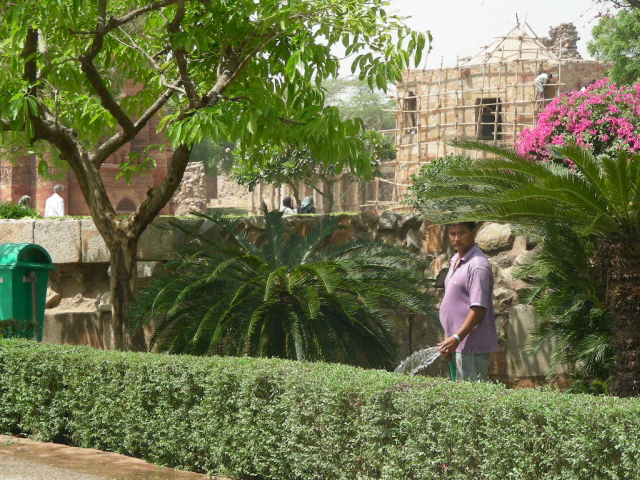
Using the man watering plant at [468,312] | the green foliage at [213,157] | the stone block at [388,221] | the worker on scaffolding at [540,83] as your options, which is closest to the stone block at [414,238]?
the stone block at [388,221]

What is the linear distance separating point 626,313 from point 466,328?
5.06 ft

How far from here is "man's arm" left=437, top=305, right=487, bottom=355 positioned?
18.8 feet

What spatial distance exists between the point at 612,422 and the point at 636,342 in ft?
9.90

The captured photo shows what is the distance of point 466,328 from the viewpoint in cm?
573

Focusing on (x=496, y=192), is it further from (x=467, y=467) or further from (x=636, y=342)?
(x=467, y=467)

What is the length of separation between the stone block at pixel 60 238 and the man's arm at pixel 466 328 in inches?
198

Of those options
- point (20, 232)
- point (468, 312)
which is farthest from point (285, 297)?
point (20, 232)

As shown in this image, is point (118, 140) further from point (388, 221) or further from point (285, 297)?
point (388, 221)

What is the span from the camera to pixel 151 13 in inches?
357

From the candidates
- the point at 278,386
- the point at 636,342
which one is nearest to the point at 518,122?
the point at 636,342

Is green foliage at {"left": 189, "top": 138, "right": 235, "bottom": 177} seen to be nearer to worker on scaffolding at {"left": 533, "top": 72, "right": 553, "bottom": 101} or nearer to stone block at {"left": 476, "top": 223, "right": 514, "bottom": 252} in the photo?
worker on scaffolding at {"left": 533, "top": 72, "right": 553, "bottom": 101}

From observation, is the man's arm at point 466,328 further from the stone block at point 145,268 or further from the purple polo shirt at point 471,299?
the stone block at point 145,268

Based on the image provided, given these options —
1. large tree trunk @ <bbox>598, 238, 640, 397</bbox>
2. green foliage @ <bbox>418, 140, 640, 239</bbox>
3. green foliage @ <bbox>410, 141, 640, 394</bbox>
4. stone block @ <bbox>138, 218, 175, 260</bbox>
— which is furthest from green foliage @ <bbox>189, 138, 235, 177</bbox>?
large tree trunk @ <bbox>598, 238, 640, 397</bbox>

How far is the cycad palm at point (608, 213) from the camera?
6.36m
